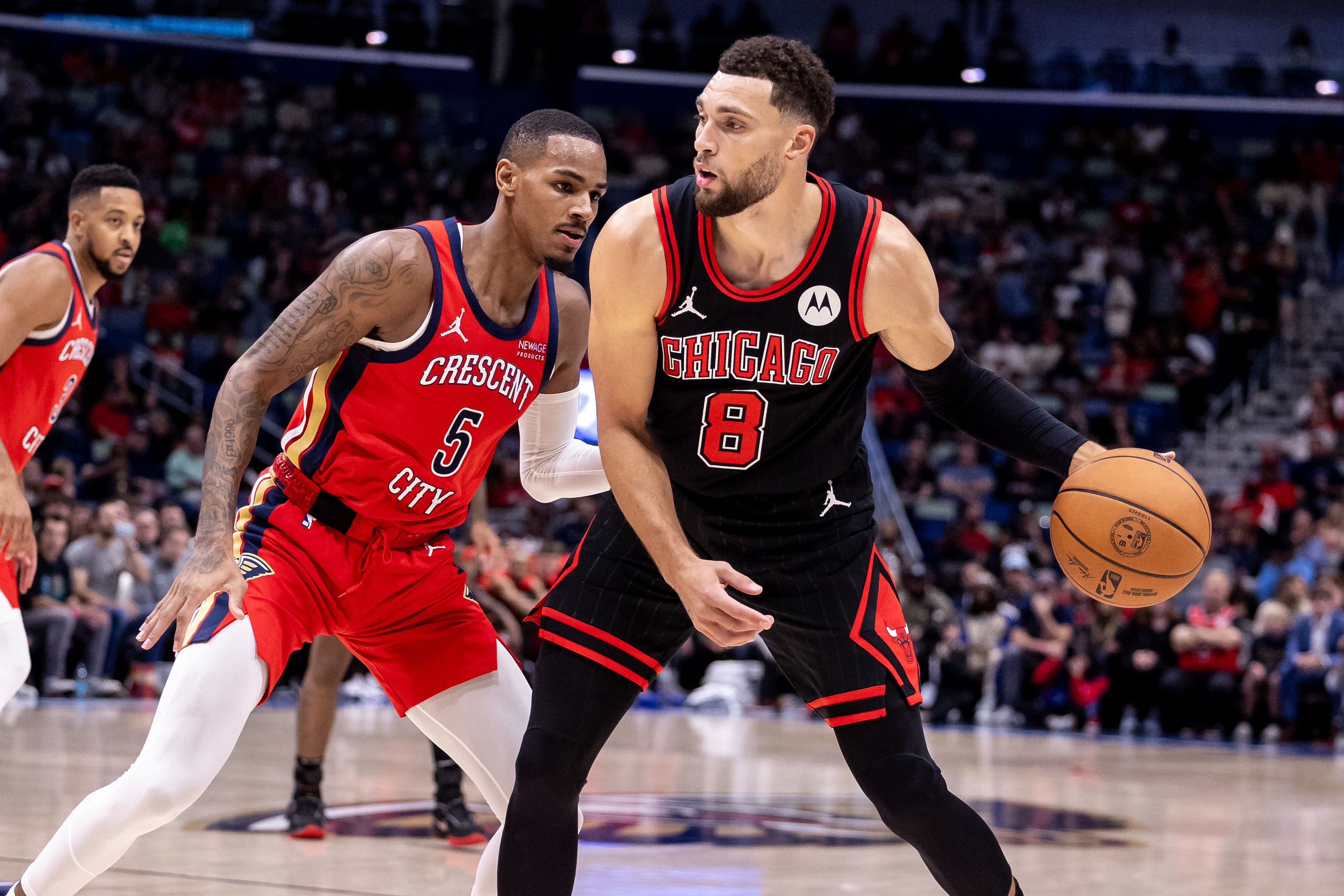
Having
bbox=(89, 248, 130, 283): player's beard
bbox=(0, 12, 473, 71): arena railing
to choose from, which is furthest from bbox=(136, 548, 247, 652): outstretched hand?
bbox=(0, 12, 473, 71): arena railing

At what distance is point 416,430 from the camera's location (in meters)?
3.71

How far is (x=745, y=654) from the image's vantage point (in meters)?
14.4

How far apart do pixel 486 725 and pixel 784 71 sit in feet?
5.72

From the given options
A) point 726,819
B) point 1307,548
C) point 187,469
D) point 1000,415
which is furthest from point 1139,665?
point 1000,415

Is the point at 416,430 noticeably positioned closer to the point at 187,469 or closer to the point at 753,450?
the point at 753,450

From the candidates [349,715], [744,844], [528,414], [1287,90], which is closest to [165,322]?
[349,715]

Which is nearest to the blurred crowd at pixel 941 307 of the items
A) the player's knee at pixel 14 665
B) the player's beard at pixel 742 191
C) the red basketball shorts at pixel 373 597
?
the player's knee at pixel 14 665

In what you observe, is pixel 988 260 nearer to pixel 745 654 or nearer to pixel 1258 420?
pixel 1258 420

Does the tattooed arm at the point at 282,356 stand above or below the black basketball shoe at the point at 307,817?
above

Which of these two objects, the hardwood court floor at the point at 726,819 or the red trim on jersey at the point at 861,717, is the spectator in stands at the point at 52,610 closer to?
the hardwood court floor at the point at 726,819

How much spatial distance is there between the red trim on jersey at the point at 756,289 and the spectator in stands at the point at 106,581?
9.81 m

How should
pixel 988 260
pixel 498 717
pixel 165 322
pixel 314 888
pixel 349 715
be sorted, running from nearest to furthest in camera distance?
pixel 498 717, pixel 314 888, pixel 349 715, pixel 165 322, pixel 988 260

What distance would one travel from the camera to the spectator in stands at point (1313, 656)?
39.8 ft

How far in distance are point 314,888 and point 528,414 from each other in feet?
5.75
